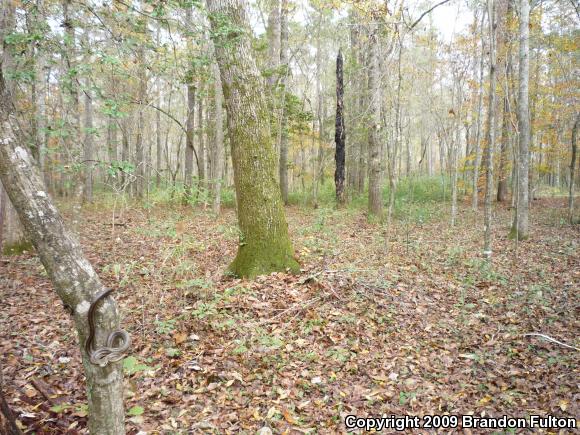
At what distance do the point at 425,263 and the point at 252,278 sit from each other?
3866 millimetres

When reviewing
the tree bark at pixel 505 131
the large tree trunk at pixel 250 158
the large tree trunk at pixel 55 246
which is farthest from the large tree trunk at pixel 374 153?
the large tree trunk at pixel 55 246

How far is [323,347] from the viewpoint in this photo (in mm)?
4301

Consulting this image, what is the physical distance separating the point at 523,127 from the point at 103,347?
10.9 m

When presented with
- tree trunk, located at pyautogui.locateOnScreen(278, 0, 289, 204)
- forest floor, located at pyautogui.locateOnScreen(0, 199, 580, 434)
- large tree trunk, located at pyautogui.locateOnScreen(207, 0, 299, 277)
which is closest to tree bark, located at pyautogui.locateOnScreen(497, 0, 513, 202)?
tree trunk, located at pyautogui.locateOnScreen(278, 0, 289, 204)

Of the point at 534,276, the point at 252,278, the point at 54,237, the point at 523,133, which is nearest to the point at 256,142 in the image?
the point at 252,278

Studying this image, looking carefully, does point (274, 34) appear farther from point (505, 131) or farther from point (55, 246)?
point (55, 246)

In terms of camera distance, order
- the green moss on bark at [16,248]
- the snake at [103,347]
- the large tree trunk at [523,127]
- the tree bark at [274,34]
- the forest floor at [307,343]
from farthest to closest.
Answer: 1. the tree bark at [274,34]
2. the large tree trunk at [523,127]
3. the green moss on bark at [16,248]
4. the forest floor at [307,343]
5. the snake at [103,347]

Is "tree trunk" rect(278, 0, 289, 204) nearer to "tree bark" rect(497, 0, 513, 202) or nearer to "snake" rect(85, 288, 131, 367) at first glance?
"tree bark" rect(497, 0, 513, 202)

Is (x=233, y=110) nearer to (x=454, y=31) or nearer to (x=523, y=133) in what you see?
(x=523, y=133)

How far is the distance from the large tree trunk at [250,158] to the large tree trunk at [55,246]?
3.24 m

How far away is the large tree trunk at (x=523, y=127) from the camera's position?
8.88 metres

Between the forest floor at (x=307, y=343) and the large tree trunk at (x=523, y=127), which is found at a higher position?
the large tree trunk at (x=523, y=127)

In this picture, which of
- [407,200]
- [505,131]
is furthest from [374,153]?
[505,131]

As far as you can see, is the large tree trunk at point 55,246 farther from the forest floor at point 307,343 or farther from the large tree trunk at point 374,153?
the large tree trunk at point 374,153
